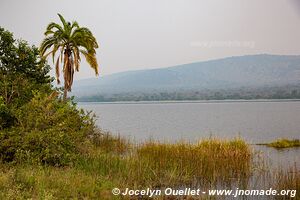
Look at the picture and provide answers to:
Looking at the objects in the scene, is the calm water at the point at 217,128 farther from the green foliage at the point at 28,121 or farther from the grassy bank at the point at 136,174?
the green foliage at the point at 28,121

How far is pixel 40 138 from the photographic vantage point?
1540 centimetres

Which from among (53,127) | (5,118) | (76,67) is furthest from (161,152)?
(76,67)

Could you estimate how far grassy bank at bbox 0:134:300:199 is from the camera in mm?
11305

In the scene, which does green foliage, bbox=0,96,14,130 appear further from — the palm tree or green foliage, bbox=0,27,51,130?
the palm tree

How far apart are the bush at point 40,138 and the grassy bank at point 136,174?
55 cm

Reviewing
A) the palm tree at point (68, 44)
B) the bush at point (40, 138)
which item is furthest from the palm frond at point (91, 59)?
the bush at point (40, 138)

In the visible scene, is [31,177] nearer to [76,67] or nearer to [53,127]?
[53,127]

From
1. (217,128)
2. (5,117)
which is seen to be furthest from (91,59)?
(217,128)

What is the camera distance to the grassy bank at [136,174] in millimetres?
11305

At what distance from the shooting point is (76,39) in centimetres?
3070

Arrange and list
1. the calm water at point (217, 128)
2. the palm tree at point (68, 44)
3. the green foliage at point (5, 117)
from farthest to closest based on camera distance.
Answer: the calm water at point (217, 128), the palm tree at point (68, 44), the green foliage at point (5, 117)

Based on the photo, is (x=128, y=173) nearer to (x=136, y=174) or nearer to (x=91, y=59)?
(x=136, y=174)

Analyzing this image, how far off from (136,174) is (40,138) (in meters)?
4.00

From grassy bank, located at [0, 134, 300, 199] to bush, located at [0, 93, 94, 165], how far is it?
55 centimetres
